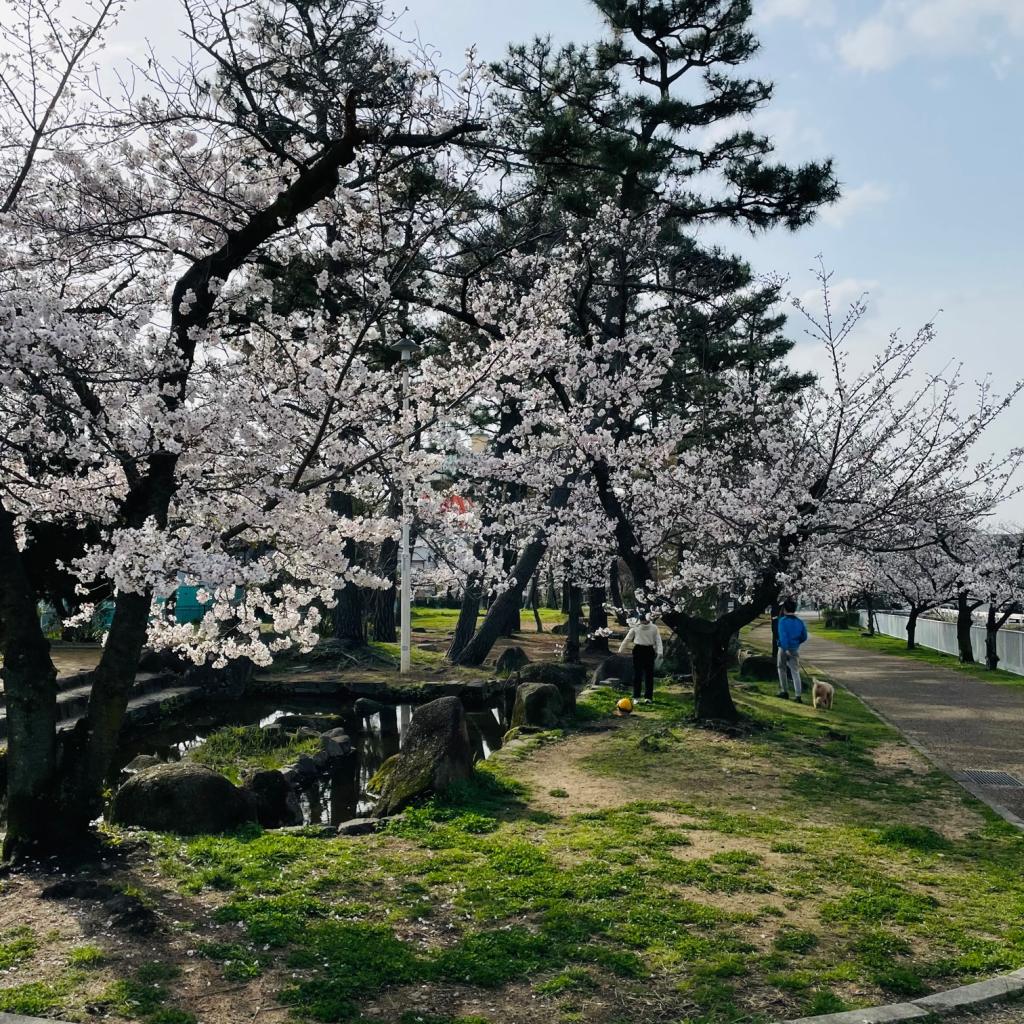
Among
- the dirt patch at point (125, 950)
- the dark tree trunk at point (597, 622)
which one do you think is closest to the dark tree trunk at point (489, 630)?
the dark tree trunk at point (597, 622)

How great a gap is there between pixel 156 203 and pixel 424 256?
12.8 ft

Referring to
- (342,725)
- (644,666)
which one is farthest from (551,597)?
(342,725)

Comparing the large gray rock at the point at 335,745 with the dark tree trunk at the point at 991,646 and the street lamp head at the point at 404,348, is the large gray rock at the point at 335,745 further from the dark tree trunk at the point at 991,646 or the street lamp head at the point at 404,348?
the dark tree trunk at the point at 991,646

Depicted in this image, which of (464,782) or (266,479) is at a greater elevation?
(266,479)

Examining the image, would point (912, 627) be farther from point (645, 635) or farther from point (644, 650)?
point (645, 635)

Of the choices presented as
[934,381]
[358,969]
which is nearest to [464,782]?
[358,969]

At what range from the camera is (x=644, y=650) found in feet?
51.2

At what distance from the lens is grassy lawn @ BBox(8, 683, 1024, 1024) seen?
4.50 meters

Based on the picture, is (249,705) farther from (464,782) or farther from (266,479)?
(266,479)

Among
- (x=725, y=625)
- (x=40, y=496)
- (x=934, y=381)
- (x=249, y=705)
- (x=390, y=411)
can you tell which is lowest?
(x=249, y=705)


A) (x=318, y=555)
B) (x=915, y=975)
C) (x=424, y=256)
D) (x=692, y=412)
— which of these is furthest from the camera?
(x=692, y=412)

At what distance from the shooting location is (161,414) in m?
6.49

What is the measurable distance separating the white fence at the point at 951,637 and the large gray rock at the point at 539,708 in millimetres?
14908

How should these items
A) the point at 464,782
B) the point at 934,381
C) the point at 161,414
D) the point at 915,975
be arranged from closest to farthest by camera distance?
the point at 915,975
the point at 161,414
the point at 464,782
the point at 934,381
